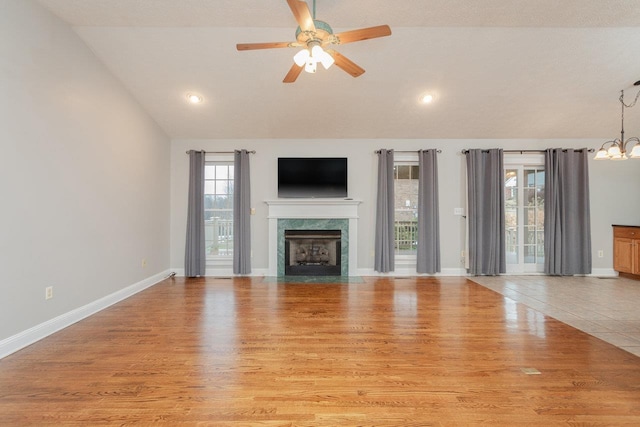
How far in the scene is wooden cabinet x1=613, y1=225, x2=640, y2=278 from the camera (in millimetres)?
5192

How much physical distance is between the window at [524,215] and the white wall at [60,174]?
Result: 20.9ft

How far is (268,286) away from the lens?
4.84 meters

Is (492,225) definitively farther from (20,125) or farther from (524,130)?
(20,125)

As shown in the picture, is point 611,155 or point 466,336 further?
point 611,155

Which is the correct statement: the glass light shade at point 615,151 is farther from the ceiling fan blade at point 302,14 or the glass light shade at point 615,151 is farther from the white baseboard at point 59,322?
the white baseboard at point 59,322

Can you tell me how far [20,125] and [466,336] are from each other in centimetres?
439

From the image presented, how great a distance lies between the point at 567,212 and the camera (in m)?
5.49

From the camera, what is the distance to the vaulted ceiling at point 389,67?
10.5 feet

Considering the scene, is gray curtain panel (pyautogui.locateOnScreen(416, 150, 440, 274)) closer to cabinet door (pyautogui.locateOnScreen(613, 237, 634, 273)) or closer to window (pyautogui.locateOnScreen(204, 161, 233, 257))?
cabinet door (pyautogui.locateOnScreen(613, 237, 634, 273))

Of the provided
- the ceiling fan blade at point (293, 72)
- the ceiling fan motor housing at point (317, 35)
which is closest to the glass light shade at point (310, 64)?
the ceiling fan motor housing at point (317, 35)

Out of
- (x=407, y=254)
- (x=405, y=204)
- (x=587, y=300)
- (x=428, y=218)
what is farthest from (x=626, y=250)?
(x=405, y=204)

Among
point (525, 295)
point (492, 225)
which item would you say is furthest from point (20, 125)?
point (492, 225)

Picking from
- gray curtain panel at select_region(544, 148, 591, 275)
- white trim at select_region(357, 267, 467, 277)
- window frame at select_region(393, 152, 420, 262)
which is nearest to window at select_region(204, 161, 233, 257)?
white trim at select_region(357, 267, 467, 277)

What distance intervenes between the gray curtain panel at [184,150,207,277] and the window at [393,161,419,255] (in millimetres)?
3567
